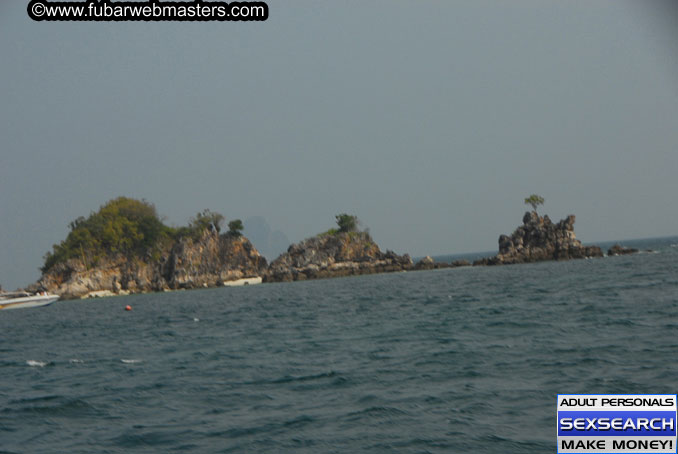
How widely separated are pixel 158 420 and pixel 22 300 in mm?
89181

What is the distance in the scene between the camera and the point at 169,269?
150625 millimetres

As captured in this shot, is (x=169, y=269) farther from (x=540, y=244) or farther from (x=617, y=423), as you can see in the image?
(x=617, y=423)

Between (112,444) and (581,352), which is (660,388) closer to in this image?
(581,352)

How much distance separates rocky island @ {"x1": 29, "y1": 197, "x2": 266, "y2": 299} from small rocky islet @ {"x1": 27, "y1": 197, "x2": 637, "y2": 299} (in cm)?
24

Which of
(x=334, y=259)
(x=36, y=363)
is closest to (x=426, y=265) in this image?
(x=334, y=259)

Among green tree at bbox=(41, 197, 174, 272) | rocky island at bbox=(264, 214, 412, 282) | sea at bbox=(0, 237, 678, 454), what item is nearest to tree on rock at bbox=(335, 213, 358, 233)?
rocky island at bbox=(264, 214, 412, 282)

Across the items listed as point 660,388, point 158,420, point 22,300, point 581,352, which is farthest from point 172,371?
point 22,300

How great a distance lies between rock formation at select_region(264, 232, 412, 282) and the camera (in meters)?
147

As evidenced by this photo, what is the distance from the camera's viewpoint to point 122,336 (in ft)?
140

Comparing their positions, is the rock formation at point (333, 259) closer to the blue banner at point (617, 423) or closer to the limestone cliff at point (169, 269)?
the limestone cliff at point (169, 269)

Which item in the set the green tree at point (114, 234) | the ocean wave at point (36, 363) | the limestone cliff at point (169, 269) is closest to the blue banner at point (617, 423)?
the ocean wave at point (36, 363)

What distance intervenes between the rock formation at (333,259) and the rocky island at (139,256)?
26.0 ft

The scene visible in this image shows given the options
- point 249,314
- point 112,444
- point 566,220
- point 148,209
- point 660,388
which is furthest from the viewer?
point 148,209

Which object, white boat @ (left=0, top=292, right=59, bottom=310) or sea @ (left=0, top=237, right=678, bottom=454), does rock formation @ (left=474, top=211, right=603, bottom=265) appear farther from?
sea @ (left=0, top=237, right=678, bottom=454)
